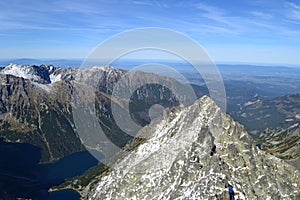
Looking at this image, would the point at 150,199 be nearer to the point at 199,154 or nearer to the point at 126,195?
the point at 126,195

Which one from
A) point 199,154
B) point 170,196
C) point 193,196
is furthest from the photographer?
point 199,154

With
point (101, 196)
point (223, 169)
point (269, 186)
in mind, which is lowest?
point (101, 196)

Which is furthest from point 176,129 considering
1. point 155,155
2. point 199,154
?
point 199,154

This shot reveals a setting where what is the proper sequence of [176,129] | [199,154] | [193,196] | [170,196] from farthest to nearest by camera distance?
[176,129]
[199,154]
[170,196]
[193,196]

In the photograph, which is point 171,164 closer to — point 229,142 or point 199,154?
point 199,154

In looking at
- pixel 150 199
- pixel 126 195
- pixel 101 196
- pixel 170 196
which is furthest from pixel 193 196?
pixel 101 196

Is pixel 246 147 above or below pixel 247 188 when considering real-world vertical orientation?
above

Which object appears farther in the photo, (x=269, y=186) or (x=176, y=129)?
(x=176, y=129)
